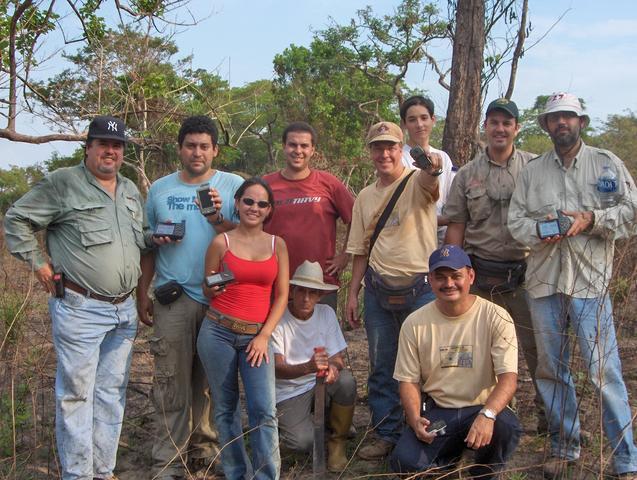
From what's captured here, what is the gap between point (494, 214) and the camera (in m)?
4.17

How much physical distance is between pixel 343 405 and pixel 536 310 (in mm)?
1322

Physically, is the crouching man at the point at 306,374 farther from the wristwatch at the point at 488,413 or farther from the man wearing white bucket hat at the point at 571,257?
the man wearing white bucket hat at the point at 571,257

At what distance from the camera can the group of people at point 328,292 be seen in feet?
11.7

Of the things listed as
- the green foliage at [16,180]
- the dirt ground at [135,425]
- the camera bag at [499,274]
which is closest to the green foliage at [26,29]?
the dirt ground at [135,425]

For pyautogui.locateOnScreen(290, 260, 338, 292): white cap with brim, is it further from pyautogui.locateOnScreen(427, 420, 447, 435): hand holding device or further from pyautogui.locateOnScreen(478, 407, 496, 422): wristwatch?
pyautogui.locateOnScreen(478, 407, 496, 422): wristwatch

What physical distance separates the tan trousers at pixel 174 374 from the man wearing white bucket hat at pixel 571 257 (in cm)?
195

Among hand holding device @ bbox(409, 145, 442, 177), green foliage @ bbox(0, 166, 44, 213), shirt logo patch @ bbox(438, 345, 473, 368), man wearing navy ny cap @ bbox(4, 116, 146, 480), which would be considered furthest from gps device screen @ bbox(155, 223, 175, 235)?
green foliage @ bbox(0, 166, 44, 213)

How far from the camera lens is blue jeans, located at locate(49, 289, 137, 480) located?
142 inches

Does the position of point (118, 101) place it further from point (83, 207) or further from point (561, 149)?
point (561, 149)

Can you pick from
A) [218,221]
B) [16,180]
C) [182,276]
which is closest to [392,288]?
[218,221]

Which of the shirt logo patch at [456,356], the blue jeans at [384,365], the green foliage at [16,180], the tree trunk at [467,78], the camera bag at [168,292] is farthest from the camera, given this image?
the green foliage at [16,180]

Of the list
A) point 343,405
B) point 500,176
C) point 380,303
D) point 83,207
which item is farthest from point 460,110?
point 83,207

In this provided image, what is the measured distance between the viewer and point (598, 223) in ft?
11.7

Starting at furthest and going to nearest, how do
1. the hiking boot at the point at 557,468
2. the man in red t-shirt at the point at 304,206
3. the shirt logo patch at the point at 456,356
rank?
the man in red t-shirt at the point at 304,206 < the shirt logo patch at the point at 456,356 < the hiking boot at the point at 557,468
